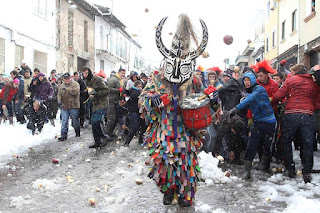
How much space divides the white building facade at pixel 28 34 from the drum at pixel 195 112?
536 inches

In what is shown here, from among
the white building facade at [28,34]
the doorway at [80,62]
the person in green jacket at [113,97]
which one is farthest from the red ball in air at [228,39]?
the doorway at [80,62]

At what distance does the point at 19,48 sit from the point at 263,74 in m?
14.6

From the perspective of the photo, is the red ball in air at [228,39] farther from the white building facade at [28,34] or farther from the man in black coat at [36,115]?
the white building facade at [28,34]

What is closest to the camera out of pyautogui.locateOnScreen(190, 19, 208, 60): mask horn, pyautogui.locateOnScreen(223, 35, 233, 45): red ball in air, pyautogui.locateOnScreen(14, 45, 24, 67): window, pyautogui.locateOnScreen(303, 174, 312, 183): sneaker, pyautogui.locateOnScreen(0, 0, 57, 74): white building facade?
pyautogui.locateOnScreen(190, 19, 208, 60): mask horn

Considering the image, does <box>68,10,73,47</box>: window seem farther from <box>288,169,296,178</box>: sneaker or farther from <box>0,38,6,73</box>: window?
<box>288,169,296,178</box>: sneaker

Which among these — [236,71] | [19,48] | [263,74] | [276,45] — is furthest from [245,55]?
[263,74]

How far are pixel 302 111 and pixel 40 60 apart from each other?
17.9 metres

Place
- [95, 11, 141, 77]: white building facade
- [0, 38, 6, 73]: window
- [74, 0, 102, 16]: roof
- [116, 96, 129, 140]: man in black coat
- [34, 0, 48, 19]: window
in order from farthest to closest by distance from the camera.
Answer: [95, 11, 141, 77]: white building facade < [74, 0, 102, 16]: roof < [34, 0, 48, 19]: window < [0, 38, 6, 73]: window < [116, 96, 129, 140]: man in black coat

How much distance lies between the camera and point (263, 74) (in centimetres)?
610

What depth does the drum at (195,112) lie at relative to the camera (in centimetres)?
397

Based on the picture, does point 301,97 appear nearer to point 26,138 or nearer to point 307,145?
point 307,145

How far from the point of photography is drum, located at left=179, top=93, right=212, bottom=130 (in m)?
3.97

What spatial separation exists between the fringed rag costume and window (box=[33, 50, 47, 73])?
17.1 meters

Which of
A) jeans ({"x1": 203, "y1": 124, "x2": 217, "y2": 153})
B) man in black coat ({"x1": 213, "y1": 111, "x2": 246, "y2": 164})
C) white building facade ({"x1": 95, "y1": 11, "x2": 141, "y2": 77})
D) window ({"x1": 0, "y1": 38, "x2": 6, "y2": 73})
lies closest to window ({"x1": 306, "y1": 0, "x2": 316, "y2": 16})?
man in black coat ({"x1": 213, "y1": 111, "x2": 246, "y2": 164})
